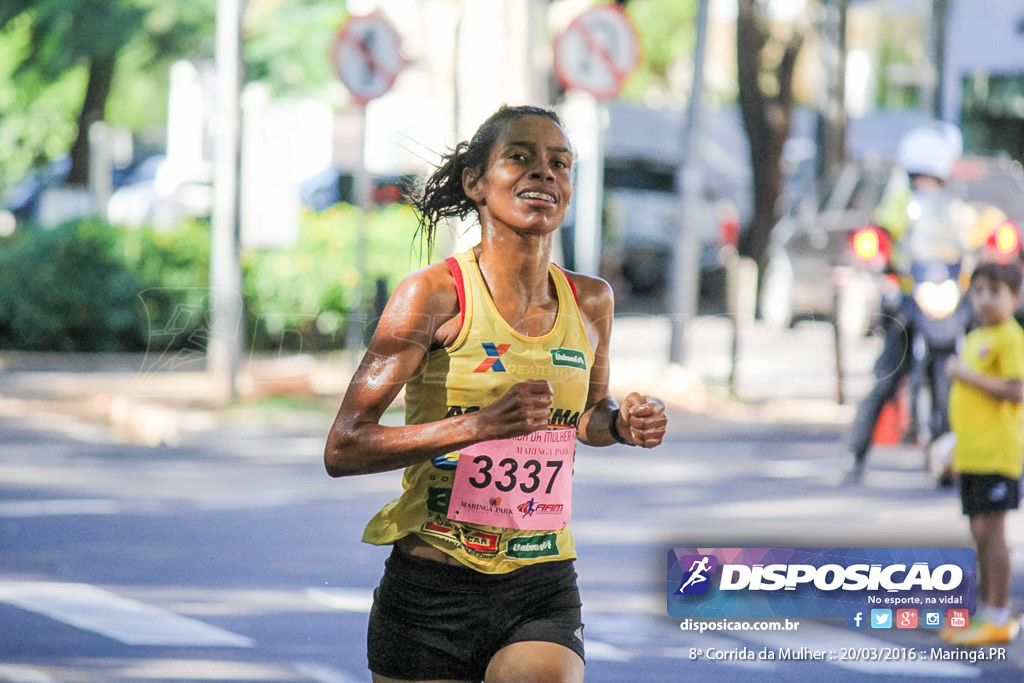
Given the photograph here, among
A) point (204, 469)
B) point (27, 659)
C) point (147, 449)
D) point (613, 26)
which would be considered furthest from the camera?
point (613, 26)

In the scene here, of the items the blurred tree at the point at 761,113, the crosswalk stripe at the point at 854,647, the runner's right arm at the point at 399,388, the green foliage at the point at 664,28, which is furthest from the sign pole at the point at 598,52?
the green foliage at the point at 664,28

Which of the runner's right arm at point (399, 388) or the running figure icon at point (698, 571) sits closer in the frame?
the runner's right arm at point (399, 388)

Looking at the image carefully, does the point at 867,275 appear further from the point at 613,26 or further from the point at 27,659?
the point at 27,659

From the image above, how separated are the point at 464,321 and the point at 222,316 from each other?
36.5ft

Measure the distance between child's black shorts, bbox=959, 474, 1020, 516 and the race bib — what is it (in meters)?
3.41

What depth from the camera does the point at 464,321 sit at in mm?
3486

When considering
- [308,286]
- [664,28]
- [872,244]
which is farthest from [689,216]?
[664,28]

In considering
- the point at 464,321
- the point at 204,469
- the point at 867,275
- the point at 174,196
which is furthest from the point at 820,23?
the point at 464,321

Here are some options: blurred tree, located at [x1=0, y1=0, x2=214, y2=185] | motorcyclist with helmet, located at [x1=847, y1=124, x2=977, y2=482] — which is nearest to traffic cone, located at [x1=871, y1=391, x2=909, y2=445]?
motorcyclist with helmet, located at [x1=847, y1=124, x2=977, y2=482]

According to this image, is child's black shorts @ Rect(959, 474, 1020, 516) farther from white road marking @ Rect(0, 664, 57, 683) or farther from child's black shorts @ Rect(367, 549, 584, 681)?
white road marking @ Rect(0, 664, 57, 683)

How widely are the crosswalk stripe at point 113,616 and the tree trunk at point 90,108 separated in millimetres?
13019

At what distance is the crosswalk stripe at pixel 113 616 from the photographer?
644 centimetres

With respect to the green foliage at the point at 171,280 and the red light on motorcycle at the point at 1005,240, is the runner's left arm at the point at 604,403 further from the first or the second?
the green foliage at the point at 171,280

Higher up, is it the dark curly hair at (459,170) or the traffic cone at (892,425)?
the dark curly hair at (459,170)
